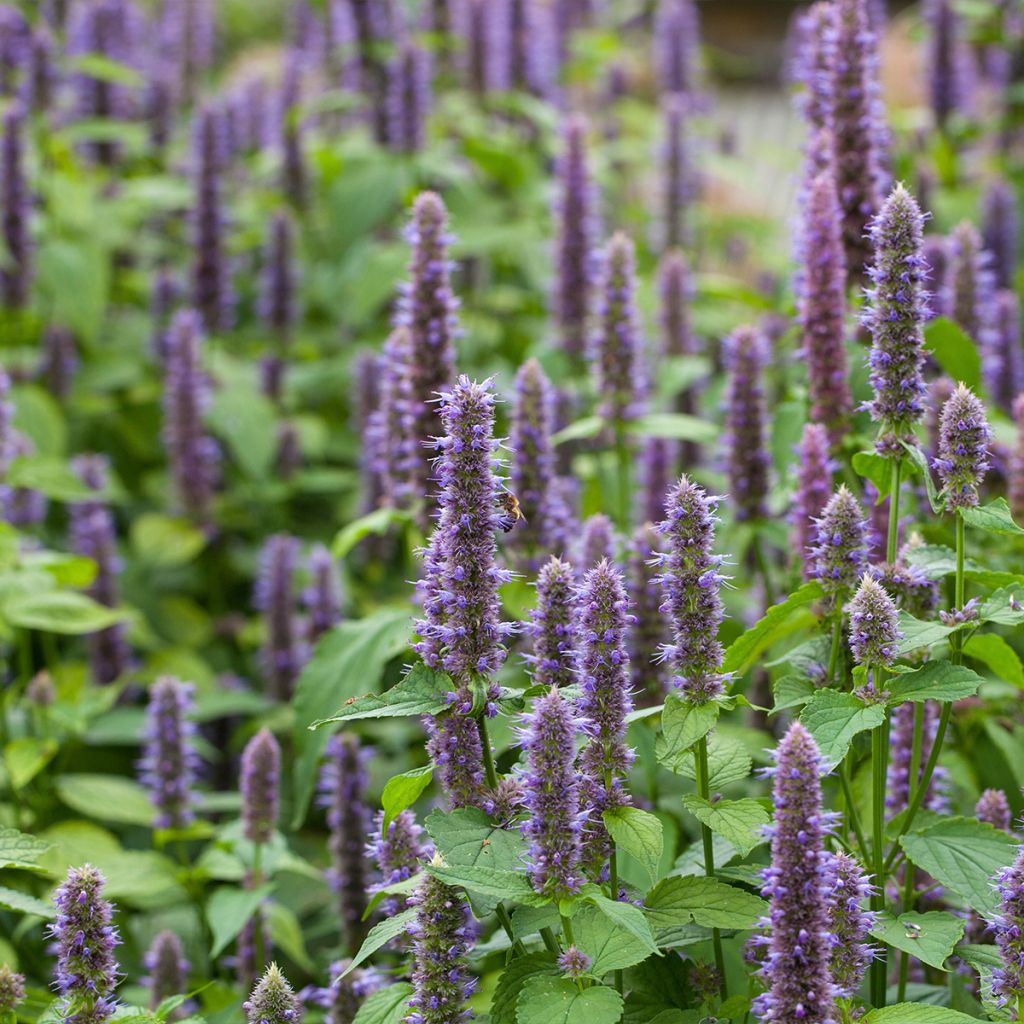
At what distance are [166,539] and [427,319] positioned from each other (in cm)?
292

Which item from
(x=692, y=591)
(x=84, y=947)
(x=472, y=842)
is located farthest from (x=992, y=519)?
(x=84, y=947)

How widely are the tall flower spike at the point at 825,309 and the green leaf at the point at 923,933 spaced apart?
168 centimetres

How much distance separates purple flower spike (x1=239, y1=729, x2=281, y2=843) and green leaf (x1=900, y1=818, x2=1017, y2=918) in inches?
69.6

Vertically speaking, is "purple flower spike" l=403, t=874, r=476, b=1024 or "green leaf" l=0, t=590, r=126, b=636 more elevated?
"green leaf" l=0, t=590, r=126, b=636

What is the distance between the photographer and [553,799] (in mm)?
2480

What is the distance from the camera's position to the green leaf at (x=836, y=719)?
260 centimetres

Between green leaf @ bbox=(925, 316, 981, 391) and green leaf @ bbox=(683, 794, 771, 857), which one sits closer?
green leaf @ bbox=(683, 794, 771, 857)

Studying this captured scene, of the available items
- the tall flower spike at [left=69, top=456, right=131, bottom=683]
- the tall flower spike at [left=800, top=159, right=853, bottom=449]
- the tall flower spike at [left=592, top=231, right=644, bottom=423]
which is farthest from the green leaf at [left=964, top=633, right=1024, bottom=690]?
the tall flower spike at [left=69, top=456, right=131, bottom=683]

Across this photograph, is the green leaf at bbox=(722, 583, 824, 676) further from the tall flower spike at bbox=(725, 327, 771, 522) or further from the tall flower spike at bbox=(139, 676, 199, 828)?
the tall flower spike at bbox=(139, 676, 199, 828)

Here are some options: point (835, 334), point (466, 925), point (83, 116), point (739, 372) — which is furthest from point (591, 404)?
point (83, 116)

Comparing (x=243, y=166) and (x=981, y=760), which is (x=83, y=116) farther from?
(x=981, y=760)

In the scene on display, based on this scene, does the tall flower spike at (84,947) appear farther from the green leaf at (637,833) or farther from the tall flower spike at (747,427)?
the tall flower spike at (747,427)

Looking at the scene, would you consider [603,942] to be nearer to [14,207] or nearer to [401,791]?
[401,791]

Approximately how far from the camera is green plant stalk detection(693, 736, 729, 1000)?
9.09 feet
